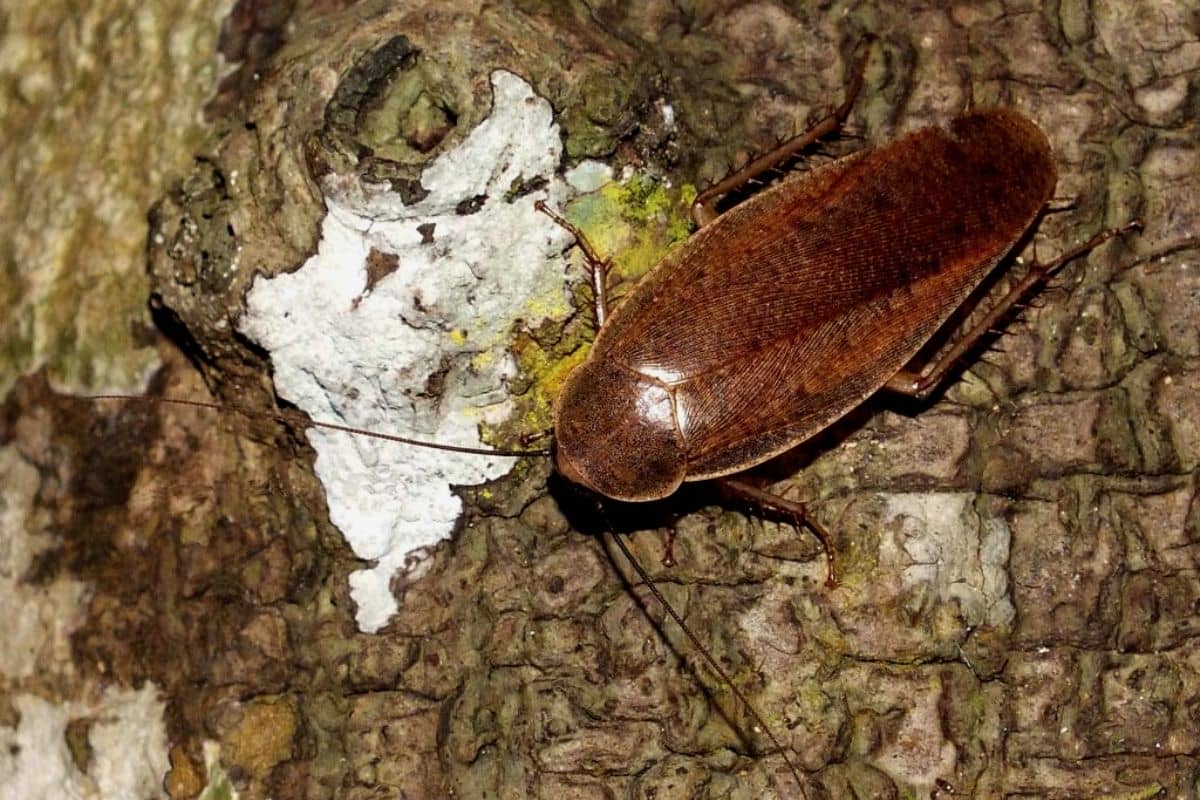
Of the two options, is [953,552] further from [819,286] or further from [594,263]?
[594,263]

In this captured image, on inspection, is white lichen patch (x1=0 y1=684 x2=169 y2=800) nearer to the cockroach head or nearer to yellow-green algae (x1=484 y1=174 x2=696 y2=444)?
yellow-green algae (x1=484 y1=174 x2=696 y2=444)

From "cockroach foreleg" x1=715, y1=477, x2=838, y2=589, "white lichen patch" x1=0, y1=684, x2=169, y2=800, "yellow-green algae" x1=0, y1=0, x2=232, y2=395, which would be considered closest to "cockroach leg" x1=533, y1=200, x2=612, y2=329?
"cockroach foreleg" x1=715, y1=477, x2=838, y2=589

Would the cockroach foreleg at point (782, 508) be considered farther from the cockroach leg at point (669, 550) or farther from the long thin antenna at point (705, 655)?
the long thin antenna at point (705, 655)

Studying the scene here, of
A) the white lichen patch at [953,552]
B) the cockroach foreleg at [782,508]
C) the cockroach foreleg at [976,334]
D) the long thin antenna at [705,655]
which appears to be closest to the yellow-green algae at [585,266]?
the long thin antenna at [705,655]

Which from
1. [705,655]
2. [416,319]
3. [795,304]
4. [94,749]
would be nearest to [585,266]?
[416,319]

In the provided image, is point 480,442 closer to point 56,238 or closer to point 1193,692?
point 56,238

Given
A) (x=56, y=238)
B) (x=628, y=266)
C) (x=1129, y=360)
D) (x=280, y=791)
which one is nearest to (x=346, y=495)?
(x=280, y=791)
